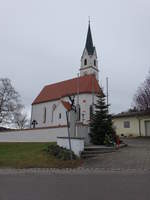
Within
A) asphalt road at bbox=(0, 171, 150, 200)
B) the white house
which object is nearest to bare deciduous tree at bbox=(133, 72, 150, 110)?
the white house

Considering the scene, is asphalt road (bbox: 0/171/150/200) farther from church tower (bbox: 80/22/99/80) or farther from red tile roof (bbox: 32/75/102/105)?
church tower (bbox: 80/22/99/80)

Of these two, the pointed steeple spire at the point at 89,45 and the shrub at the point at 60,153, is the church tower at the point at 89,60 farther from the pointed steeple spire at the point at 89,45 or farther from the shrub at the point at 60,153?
the shrub at the point at 60,153

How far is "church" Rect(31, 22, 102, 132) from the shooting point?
2889 cm

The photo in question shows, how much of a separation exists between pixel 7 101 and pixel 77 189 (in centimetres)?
2866

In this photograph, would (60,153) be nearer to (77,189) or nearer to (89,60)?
(77,189)

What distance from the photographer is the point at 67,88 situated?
123 ft

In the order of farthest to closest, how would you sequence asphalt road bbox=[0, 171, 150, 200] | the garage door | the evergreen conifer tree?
1. the garage door
2. the evergreen conifer tree
3. asphalt road bbox=[0, 171, 150, 200]

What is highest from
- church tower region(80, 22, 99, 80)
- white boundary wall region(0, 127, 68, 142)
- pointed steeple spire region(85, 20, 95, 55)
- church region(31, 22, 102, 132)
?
pointed steeple spire region(85, 20, 95, 55)

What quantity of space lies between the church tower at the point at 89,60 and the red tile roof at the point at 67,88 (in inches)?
418

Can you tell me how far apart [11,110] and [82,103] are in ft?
36.8

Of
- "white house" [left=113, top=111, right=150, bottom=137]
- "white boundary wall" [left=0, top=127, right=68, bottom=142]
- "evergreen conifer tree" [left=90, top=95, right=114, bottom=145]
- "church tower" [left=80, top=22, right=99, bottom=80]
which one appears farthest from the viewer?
"church tower" [left=80, top=22, right=99, bottom=80]

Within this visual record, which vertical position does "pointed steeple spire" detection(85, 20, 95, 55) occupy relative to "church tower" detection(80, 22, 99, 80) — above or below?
above

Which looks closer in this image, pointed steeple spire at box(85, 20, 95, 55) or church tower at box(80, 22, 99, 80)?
church tower at box(80, 22, 99, 80)

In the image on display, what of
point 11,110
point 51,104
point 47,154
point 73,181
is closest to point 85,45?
point 51,104
